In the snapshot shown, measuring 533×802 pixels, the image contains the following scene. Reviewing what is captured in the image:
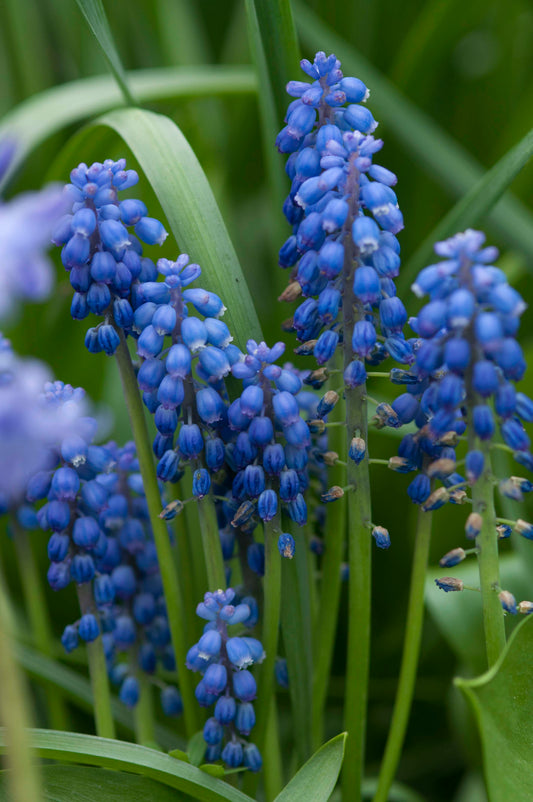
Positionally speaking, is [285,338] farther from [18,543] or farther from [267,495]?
[267,495]

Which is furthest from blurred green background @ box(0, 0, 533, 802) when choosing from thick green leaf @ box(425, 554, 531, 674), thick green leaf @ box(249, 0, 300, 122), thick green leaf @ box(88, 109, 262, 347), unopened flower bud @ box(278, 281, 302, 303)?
unopened flower bud @ box(278, 281, 302, 303)

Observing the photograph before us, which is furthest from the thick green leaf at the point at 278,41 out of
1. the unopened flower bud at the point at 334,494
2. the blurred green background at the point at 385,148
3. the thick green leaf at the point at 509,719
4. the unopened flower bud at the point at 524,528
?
the thick green leaf at the point at 509,719

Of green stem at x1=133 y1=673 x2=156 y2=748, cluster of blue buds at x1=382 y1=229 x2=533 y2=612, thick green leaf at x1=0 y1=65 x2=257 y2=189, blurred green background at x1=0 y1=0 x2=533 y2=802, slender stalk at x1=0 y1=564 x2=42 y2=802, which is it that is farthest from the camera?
blurred green background at x1=0 y1=0 x2=533 y2=802

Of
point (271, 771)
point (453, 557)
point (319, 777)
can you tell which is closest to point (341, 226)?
point (453, 557)

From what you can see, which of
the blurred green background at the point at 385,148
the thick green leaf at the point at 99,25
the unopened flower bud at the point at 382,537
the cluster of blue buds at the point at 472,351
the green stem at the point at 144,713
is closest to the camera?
the cluster of blue buds at the point at 472,351

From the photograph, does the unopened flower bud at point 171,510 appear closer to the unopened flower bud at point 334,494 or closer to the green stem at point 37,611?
the unopened flower bud at point 334,494

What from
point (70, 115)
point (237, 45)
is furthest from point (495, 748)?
point (237, 45)

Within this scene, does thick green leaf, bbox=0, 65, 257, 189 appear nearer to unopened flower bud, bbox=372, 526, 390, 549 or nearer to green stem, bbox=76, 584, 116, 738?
green stem, bbox=76, 584, 116, 738

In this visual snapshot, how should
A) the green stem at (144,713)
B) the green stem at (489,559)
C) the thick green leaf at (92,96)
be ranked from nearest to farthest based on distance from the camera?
the green stem at (489,559)
the green stem at (144,713)
the thick green leaf at (92,96)
